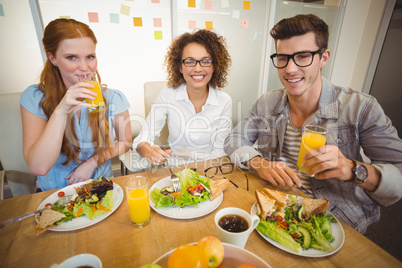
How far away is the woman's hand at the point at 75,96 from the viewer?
1147mm

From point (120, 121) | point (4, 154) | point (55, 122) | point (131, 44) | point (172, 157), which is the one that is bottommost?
point (172, 157)

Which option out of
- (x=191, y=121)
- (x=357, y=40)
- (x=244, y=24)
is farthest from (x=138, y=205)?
(x=357, y=40)

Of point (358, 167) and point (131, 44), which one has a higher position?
point (131, 44)

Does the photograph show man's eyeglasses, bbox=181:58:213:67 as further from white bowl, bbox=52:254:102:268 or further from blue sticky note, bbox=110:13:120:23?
white bowl, bbox=52:254:102:268

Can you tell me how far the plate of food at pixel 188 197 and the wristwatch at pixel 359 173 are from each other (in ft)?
2.07

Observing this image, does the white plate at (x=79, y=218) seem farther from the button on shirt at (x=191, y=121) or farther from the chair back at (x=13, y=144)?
the button on shirt at (x=191, y=121)

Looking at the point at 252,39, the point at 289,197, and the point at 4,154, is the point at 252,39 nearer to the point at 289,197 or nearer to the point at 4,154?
the point at 289,197

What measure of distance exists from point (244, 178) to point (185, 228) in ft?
1.75

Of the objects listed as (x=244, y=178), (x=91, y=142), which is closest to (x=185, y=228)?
(x=244, y=178)

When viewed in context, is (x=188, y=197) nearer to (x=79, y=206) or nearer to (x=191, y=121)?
(x=79, y=206)

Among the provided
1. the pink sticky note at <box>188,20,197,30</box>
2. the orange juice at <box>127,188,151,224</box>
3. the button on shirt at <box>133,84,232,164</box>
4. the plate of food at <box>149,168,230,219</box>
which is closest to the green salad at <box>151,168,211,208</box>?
the plate of food at <box>149,168,230,219</box>

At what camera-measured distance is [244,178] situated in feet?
4.20

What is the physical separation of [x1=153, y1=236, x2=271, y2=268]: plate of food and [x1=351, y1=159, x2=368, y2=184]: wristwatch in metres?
0.75

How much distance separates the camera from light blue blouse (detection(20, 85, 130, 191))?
1381mm
